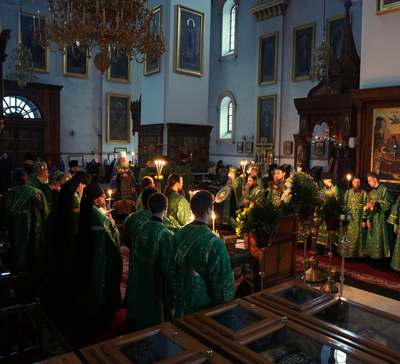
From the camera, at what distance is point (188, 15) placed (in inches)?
674

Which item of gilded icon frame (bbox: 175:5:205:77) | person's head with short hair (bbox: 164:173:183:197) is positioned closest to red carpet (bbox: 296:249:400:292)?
person's head with short hair (bbox: 164:173:183:197)

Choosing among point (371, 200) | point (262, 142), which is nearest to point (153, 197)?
→ point (371, 200)

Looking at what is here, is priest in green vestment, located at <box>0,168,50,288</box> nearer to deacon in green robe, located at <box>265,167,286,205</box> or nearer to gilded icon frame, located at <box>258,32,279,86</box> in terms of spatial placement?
deacon in green robe, located at <box>265,167,286,205</box>

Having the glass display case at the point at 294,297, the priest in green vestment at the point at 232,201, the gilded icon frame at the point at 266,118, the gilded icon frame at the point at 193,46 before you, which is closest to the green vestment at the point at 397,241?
the priest in green vestment at the point at 232,201

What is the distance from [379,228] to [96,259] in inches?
230

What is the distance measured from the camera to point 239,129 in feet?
73.4

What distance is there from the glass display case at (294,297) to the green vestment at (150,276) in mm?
1332

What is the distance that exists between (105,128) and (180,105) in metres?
7.72

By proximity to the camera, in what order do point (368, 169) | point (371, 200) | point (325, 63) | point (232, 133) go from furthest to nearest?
point (232, 133)
point (325, 63)
point (368, 169)
point (371, 200)

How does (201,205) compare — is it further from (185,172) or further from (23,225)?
(185,172)

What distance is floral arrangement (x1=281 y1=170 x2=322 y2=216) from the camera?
5.78 meters

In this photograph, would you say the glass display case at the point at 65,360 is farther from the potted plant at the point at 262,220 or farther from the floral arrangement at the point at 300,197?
the floral arrangement at the point at 300,197

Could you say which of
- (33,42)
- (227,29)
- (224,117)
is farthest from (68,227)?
(227,29)

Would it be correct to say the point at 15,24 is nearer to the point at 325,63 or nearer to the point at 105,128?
the point at 105,128
